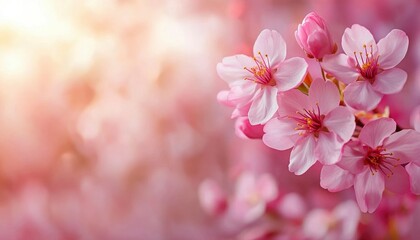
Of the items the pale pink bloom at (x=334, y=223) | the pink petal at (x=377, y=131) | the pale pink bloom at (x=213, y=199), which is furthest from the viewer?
the pale pink bloom at (x=213, y=199)

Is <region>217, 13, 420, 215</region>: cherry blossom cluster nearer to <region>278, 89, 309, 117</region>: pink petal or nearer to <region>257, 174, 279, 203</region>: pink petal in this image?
<region>278, 89, 309, 117</region>: pink petal

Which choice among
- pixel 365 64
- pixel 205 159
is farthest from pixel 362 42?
pixel 205 159

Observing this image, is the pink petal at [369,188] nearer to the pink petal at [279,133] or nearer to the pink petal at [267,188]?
the pink petal at [279,133]

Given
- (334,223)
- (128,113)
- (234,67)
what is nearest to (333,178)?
(234,67)

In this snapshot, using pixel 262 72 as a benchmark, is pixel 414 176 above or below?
below

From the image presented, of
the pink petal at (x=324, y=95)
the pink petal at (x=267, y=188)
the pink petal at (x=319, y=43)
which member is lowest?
the pink petal at (x=324, y=95)

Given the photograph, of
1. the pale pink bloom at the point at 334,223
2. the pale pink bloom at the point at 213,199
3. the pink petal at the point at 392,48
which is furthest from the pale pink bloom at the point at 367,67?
the pale pink bloom at the point at 213,199

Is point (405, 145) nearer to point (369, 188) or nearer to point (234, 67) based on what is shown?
point (369, 188)
